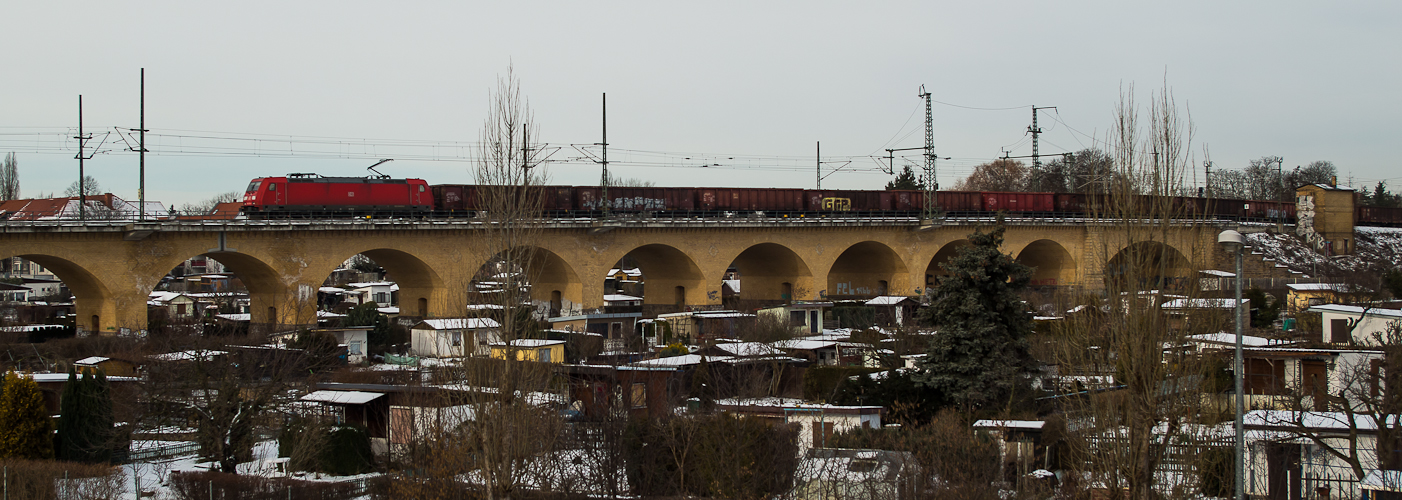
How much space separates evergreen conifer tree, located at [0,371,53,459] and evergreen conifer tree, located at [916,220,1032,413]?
16.6 meters

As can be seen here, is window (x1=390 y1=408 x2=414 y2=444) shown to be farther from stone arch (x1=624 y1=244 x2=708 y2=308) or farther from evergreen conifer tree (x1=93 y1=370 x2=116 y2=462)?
stone arch (x1=624 y1=244 x2=708 y2=308)

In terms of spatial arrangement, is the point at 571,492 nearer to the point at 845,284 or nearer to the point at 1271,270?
the point at 845,284

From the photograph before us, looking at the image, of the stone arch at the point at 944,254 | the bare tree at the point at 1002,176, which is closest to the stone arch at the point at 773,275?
the stone arch at the point at 944,254

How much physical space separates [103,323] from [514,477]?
25.9 m

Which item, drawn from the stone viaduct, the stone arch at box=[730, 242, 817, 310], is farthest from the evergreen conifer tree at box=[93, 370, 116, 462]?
the stone arch at box=[730, 242, 817, 310]

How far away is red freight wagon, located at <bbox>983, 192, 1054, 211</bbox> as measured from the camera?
190 feet

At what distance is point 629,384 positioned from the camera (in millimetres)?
19906

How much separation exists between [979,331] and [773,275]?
31798 mm

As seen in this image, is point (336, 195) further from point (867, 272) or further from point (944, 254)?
point (944, 254)

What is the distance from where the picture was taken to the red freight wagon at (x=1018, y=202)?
58062 millimetres

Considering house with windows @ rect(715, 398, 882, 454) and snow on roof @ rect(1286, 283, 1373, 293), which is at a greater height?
snow on roof @ rect(1286, 283, 1373, 293)

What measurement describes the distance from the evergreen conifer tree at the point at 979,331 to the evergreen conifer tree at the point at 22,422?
16613mm

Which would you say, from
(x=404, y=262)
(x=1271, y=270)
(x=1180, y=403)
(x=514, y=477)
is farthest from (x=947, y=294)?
(x=1271, y=270)

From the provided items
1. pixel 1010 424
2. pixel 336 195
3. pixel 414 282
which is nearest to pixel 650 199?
pixel 414 282
